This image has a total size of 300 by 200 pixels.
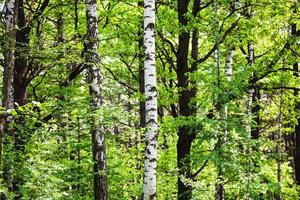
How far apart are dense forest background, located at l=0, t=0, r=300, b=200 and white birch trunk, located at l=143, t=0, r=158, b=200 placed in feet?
0.25

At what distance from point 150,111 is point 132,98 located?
333 cm

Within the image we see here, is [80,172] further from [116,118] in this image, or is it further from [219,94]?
[219,94]

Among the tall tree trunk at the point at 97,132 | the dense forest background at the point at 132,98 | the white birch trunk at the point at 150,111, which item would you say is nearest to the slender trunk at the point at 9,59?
the dense forest background at the point at 132,98

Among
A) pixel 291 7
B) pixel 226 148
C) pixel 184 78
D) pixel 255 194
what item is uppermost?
pixel 291 7

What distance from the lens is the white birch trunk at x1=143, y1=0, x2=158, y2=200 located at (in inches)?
338

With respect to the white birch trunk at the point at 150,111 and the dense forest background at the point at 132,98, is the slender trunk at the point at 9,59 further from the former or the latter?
the white birch trunk at the point at 150,111

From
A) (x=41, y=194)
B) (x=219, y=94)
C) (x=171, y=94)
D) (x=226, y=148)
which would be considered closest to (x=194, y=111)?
(x=171, y=94)

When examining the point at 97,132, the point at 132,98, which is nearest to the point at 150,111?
the point at 97,132

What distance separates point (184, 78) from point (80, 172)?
438 cm

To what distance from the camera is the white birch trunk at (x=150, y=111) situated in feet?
28.2

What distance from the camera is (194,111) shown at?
12562 millimetres

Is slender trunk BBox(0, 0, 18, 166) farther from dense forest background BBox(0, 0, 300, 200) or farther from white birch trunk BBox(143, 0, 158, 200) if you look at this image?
white birch trunk BBox(143, 0, 158, 200)

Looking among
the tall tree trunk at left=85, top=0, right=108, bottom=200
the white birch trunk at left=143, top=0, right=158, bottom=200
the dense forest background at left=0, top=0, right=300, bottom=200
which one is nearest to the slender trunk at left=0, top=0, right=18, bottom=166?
the dense forest background at left=0, top=0, right=300, bottom=200

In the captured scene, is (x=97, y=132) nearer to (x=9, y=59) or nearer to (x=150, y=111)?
(x=150, y=111)
